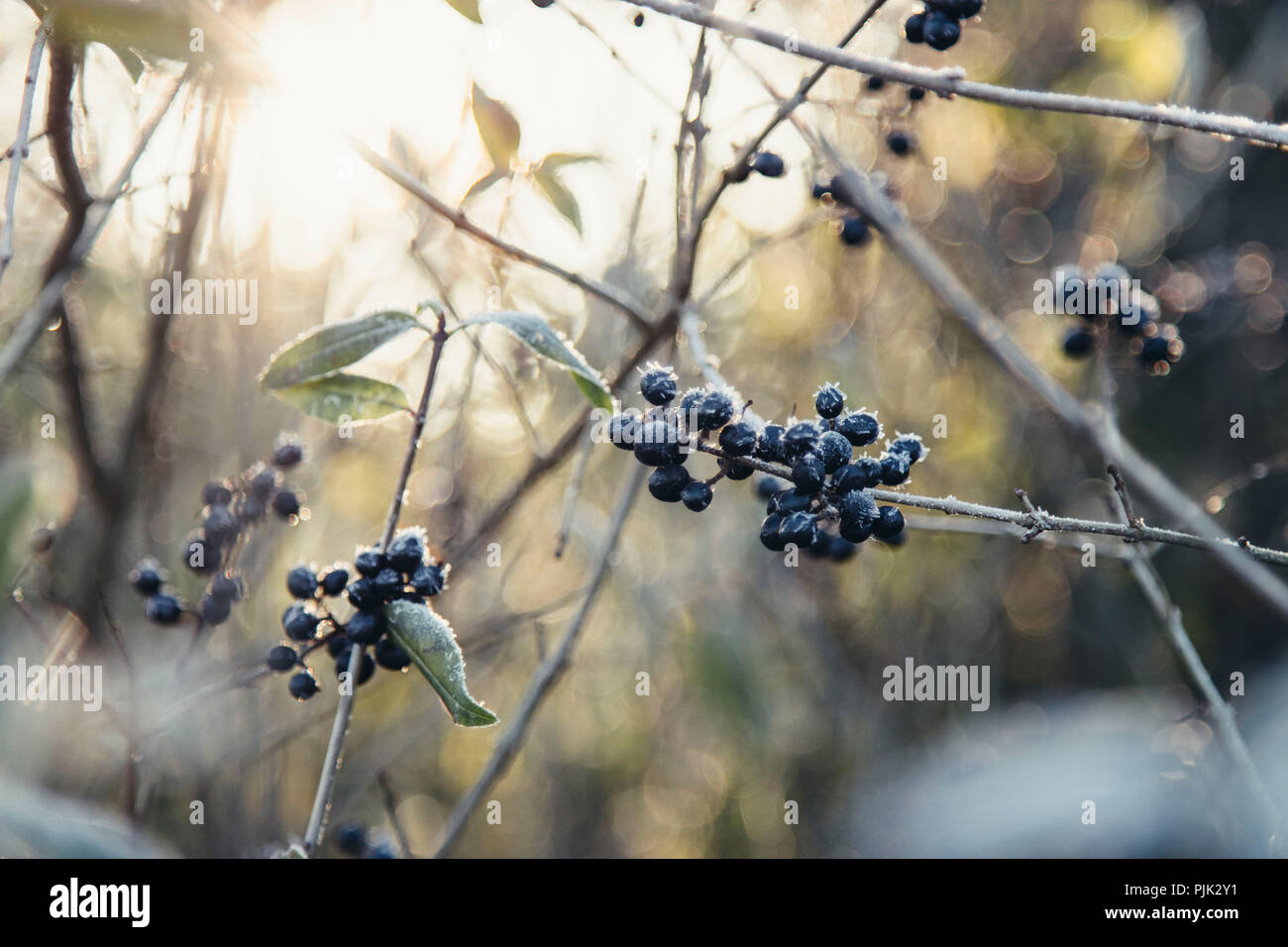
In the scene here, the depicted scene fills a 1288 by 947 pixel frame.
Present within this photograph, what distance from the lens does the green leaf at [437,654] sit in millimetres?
1151

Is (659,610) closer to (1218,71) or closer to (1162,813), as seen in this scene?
(1162,813)

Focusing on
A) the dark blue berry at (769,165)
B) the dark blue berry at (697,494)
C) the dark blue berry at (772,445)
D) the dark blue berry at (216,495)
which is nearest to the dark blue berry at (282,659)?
the dark blue berry at (216,495)

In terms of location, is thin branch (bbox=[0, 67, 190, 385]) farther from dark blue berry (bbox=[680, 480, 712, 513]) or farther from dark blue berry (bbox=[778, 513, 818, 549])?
dark blue berry (bbox=[778, 513, 818, 549])

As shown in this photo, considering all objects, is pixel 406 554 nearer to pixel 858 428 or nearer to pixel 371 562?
pixel 371 562

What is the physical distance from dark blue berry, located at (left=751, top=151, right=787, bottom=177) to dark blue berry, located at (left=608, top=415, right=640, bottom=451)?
3.19ft

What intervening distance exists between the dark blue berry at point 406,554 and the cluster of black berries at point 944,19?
1245 millimetres

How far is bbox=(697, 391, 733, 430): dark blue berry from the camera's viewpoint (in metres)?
1.18

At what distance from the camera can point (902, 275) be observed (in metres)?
3.53

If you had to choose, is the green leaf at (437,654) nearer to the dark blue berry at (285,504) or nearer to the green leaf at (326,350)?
the green leaf at (326,350)

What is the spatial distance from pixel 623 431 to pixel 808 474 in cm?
26

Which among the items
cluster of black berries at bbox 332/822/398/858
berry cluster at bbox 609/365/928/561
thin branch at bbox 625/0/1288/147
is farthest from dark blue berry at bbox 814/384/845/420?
cluster of black berries at bbox 332/822/398/858

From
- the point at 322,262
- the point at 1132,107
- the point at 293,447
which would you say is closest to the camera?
the point at 1132,107

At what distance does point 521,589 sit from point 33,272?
2.32 meters
